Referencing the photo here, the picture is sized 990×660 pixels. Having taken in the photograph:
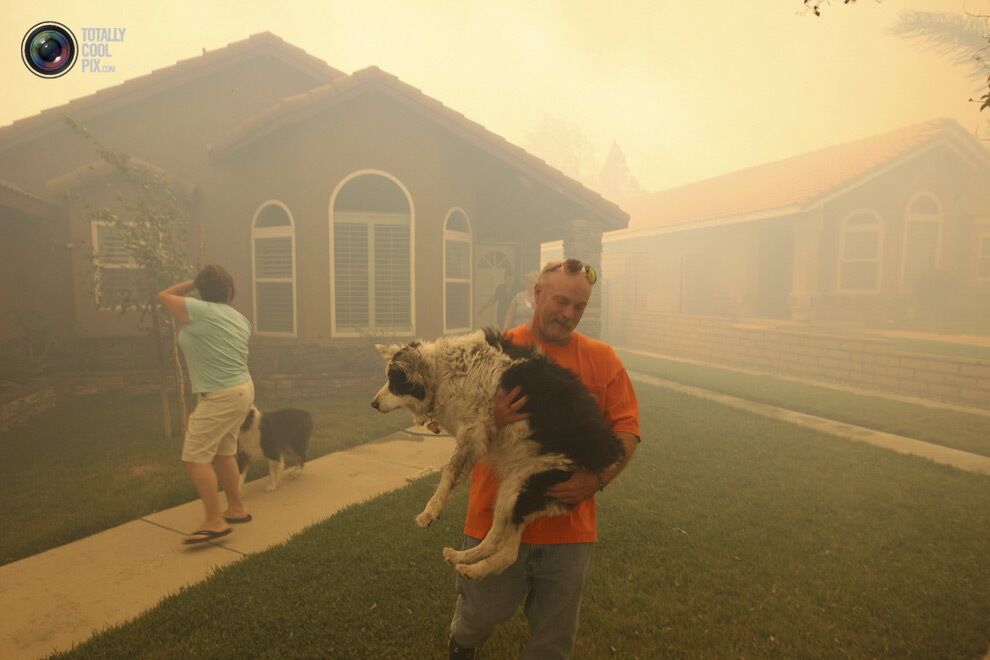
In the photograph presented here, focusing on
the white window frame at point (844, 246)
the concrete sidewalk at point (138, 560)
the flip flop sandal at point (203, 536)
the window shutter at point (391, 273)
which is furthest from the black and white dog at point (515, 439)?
the white window frame at point (844, 246)

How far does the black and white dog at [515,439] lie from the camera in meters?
2.33

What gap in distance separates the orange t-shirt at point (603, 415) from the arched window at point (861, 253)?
20907 mm

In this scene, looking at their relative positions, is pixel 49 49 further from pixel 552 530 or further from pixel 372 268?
pixel 552 530

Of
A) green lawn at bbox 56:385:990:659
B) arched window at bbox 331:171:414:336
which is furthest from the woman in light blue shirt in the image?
arched window at bbox 331:171:414:336

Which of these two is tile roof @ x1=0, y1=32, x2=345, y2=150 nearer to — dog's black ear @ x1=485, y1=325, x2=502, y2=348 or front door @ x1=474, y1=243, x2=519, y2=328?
front door @ x1=474, y1=243, x2=519, y2=328

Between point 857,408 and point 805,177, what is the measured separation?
1420 centimetres

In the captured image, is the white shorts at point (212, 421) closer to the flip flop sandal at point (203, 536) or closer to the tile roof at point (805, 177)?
the flip flop sandal at point (203, 536)

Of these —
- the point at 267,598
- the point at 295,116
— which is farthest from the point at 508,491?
the point at 295,116

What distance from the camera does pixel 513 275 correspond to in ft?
55.6

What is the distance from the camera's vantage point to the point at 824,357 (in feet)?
47.1

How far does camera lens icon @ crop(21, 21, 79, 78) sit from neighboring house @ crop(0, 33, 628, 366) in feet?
11.6

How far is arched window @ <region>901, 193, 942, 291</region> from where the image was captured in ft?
66.2

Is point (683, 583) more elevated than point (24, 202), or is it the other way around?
point (24, 202)

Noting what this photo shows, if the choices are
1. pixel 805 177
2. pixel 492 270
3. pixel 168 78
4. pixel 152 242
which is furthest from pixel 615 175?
pixel 152 242
